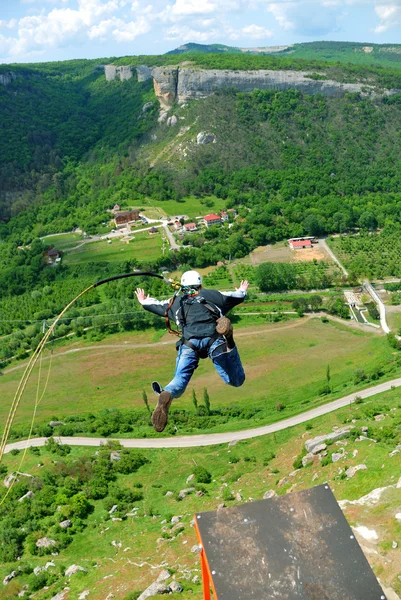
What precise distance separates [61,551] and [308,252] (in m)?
65.5

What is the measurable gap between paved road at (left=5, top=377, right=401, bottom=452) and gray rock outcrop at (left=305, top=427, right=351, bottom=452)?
26.9 ft

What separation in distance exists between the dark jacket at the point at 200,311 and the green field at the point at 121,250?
72.6 m

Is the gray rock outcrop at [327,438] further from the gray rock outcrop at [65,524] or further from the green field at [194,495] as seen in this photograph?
the gray rock outcrop at [65,524]

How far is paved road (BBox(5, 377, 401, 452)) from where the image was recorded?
39781 mm

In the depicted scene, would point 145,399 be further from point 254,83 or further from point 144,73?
point 144,73

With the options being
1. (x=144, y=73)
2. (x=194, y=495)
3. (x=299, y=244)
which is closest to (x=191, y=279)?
(x=194, y=495)

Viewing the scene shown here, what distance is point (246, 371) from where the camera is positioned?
2095 inches

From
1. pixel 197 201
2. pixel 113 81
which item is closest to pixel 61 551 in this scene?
pixel 197 201

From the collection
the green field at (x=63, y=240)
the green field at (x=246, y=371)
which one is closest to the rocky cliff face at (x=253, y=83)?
the green field at (x=63, y=240)

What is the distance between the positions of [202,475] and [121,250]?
60.8 meters

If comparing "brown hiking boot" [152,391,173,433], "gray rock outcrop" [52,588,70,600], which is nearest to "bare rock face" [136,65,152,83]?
"gray rock outcrop" [52,588,70,600]

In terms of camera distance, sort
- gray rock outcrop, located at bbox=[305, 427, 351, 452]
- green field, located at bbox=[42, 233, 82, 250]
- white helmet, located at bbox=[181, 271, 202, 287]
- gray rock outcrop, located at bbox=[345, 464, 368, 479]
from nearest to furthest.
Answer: white helmet, located at bbox=[181, 271, 202, 287] < gray rock outcrop, located at bbox=[345, 464, 368, 479] < gray rock outcrop, located at bbox=[305, 427, 351, 452] < green field, located at bbox=[42, 233, 82, 250]

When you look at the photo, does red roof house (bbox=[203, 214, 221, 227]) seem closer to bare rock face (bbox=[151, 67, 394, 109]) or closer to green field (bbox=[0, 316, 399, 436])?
green field (bbox=[0, 316, 399, 436])

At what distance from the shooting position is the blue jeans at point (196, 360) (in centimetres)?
1081
